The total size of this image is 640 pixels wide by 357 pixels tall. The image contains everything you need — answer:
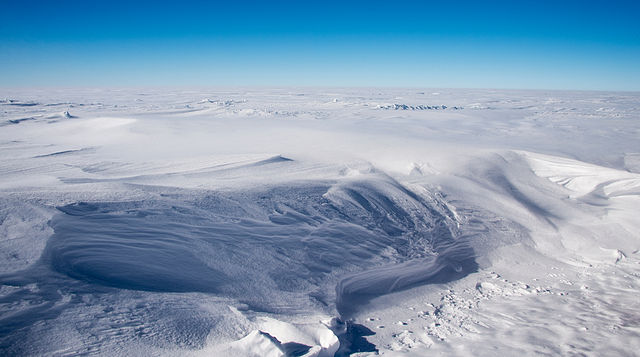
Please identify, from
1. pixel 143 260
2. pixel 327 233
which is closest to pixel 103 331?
pixel 143 260

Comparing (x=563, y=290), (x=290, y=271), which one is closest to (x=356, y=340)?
(x=290, y=271)

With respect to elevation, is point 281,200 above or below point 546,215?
above

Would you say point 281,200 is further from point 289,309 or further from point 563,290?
point 563,290

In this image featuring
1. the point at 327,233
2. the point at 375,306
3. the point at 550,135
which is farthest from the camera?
the point at 550,135

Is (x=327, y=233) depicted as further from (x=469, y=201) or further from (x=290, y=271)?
(x=469, y=201)

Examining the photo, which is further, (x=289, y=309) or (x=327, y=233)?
(x=327, y=233)

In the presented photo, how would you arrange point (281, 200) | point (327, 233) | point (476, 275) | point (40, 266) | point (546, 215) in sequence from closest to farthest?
point (40, 266)
point (476, 275)
point (327, 233)
point (281, 200)
point (546, 215)
